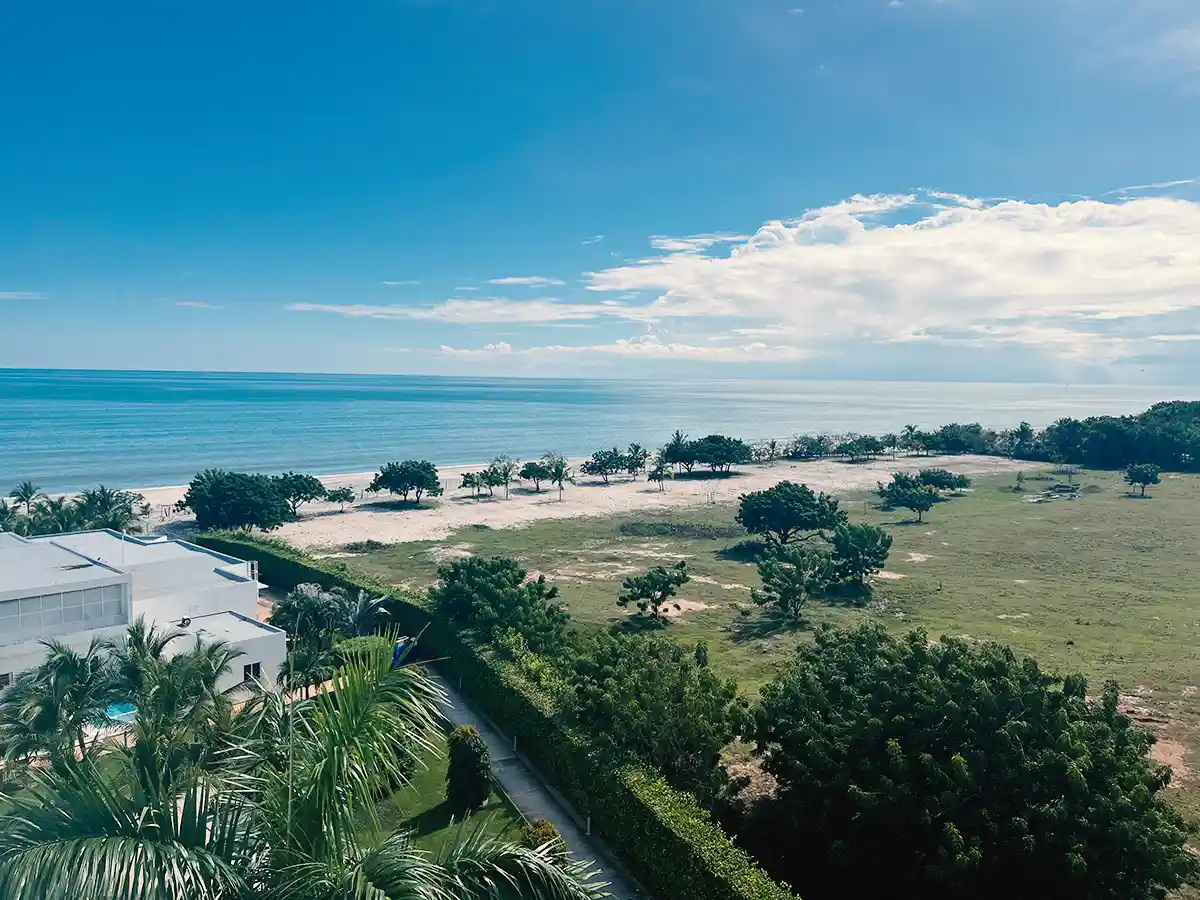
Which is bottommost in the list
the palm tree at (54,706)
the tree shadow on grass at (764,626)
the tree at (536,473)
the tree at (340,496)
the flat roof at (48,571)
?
the tree shadow on grass at (764,626)

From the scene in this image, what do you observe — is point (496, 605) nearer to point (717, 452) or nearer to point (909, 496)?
point (909, 496)

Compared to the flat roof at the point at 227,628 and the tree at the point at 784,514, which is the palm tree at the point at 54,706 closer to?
the flat roof at the point at 227,628

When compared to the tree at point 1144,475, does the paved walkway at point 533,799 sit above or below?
below

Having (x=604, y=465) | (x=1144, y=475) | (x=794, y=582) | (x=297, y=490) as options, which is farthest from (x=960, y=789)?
(x=1144, y=475)

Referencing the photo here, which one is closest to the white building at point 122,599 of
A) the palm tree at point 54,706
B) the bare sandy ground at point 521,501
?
the palm tree at point 54,706

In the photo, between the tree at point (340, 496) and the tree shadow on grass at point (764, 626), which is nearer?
the tree shadow on grass at point (764, 626)

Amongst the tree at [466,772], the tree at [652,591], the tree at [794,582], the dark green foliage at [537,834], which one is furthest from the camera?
the tree at [652,591]

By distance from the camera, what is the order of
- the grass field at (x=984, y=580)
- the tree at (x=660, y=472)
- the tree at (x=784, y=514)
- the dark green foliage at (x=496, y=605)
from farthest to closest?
the tree at (x=660, y=472)
the tree at (x=784, y=514)
the grass field at (x=984, y=580)
the dark green foliage at (x=496, y=605)

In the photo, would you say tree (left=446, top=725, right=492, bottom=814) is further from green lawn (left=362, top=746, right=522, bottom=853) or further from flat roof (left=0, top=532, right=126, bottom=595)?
flat roof (left=0, top=532, right=126, bottom=595)
